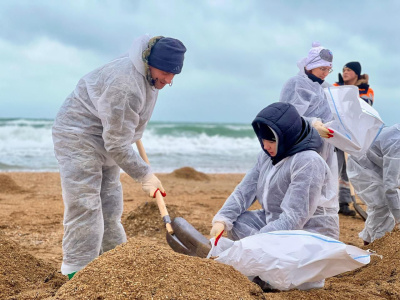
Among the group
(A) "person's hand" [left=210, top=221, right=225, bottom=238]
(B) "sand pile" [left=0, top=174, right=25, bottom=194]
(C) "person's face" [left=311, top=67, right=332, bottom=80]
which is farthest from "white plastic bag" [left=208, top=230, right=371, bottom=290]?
(B) "sand pile" [left=0, top=174, right=25, bottom=194]

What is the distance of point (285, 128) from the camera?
3.15 m

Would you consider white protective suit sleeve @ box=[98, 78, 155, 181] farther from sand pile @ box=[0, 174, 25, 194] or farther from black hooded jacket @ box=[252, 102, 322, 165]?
sand pile @ box=[0, 174, 25, 194]

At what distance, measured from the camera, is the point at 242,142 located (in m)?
24.3

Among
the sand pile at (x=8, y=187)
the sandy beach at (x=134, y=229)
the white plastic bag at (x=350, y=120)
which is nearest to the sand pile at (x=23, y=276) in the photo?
the sandy beach at (x=134, y=229)

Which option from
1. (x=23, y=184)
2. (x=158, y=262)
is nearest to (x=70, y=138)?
(x=158, y=262)

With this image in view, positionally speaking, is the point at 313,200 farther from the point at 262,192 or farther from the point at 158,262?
the point at 158,262

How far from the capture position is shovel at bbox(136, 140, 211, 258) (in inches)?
140

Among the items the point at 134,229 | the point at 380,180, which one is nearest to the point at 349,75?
the point at 380,180

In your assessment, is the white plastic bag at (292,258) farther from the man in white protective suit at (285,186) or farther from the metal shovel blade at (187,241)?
the metal shovel blade at (187,241)

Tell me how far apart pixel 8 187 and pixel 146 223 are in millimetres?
3810

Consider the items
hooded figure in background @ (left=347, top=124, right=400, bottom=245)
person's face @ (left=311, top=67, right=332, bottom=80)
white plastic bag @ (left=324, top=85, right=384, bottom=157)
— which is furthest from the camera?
person's face @ (left=311, top=67, right=332, bottom=80)

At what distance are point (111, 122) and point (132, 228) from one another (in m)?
2.44

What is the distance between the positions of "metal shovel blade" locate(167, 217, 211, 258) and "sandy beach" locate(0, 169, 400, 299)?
28cm

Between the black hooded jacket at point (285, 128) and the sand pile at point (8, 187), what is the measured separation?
606 centimetres
